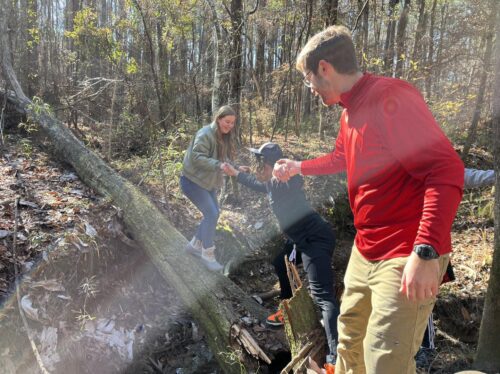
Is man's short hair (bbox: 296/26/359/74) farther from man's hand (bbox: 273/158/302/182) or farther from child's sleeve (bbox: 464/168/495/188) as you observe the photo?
child's sleeve (bbox: 464/168/495/188)

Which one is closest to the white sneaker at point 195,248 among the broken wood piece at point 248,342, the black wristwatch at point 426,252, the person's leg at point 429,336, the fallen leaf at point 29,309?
the broken wood piece at point 248,342

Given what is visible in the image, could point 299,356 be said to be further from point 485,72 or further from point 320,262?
point 485,72

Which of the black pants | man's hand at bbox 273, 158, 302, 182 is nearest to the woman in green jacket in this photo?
the black pants

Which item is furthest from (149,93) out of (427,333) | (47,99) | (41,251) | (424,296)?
(424,296)

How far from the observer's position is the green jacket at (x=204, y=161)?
4375 mm

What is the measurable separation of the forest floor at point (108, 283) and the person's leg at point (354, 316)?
6.81 ft

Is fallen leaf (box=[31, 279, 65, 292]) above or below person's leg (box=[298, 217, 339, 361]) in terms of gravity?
below

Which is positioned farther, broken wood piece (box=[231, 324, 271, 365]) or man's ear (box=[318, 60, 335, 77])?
broken wood piece (box=[231, 324, 271, 365])

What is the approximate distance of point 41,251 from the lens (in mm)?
4094

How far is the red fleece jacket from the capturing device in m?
1.57

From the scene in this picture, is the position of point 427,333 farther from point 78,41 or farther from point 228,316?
point 78,41

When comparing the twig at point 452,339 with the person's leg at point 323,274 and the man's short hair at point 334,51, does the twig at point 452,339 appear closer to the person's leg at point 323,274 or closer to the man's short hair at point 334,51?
the person's leg at point 323,274

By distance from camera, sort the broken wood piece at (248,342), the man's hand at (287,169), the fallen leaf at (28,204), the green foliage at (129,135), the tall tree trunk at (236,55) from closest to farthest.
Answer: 1. the man's hand at (287,169)
2. the broken wood piece at (248,342)
3. the fallen leaf at (28,204)
4. the tall tree trunk at (236,55)
5. the green foliage at (129,135)

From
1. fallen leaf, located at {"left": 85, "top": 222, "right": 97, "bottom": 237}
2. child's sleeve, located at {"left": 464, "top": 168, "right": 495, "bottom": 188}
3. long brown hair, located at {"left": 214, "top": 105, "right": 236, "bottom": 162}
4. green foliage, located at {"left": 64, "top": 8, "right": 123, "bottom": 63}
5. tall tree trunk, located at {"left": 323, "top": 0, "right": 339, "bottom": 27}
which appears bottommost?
fallen leaf, located at {"left": 85, "top": 222, "right": 97, "bottom": 237}
